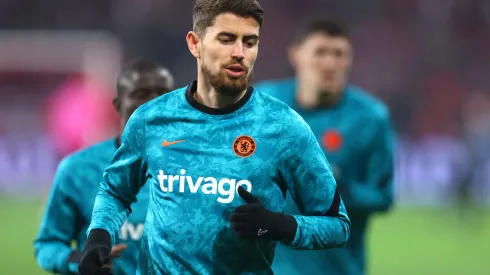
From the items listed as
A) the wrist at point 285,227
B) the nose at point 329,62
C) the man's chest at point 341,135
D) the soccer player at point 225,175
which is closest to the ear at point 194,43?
the soccer player at point 225,175

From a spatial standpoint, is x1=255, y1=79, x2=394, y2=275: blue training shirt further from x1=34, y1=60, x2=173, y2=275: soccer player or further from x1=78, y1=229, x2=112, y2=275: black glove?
x1=78, y1=229, x2=112, y2=275: black glove

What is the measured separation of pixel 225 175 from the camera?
3164 mm

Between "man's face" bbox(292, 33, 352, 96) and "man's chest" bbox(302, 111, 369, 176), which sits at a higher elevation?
"man's face" bbox(292, 33, 352, 96)

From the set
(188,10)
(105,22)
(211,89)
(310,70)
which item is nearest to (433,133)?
(188,10)

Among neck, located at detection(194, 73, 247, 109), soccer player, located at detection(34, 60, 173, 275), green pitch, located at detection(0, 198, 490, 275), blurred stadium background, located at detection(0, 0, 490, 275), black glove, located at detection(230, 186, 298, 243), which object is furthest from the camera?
blurred stadium background, located at detection(0, 0, 490, 275)

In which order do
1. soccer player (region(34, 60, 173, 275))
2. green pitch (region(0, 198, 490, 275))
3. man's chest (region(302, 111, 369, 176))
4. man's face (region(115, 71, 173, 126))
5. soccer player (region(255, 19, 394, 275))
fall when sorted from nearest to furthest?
soccer player (region(34, 60, 173, 275)) → man's face (region(115, 71, 173, 126)) → soccer player (region(255, 19, 394, 275)) → man's chest (region(302, 111, 369, 176)) → green pitch (region(0, 198, 490, 275))

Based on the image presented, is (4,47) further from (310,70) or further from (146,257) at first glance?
(146,257)

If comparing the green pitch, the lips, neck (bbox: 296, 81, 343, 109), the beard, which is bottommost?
the green pitch

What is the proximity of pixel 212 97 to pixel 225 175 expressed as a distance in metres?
0.31

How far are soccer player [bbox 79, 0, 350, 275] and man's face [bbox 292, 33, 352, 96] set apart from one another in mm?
2690

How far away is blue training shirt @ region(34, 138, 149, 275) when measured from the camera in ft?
14.2

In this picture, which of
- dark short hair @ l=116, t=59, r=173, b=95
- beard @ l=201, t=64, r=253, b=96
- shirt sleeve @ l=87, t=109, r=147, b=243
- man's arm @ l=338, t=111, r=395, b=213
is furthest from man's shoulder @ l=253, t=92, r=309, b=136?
man's arm @ l=338, t=111, r=395, b=213

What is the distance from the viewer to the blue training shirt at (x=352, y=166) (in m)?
5.65

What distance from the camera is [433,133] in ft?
67.1
